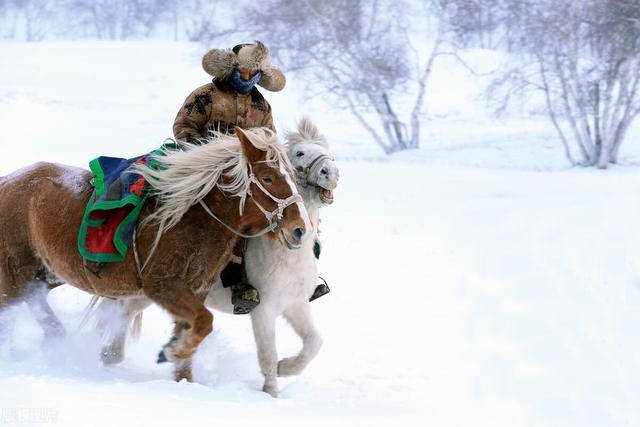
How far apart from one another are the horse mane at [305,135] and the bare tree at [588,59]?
16050 millimetres

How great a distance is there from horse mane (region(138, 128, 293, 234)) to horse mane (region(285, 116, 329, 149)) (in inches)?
9.2

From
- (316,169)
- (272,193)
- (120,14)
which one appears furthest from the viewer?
(120,14)

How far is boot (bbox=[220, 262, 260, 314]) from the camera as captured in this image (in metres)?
5.03

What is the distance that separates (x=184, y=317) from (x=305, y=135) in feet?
4.74

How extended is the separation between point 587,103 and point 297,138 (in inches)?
679

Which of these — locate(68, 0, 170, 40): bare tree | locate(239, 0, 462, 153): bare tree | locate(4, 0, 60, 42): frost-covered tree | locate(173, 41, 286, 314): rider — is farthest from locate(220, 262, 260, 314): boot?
locate(68, 0, 170, 40): bare tree

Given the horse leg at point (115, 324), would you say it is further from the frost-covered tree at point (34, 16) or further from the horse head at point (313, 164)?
the frost-covered tree at point (34, 16)

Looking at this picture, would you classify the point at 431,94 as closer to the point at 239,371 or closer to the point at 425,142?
the point at 425,142

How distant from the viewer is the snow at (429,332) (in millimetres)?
4493

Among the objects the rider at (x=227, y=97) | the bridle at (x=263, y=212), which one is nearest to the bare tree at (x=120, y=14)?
the rider at (x=227, y=97)

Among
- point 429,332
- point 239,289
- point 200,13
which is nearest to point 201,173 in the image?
point 239,289

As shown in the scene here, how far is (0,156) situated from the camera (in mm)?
17406

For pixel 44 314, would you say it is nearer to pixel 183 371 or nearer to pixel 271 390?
pixel 183 371

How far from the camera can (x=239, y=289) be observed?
5074mm
